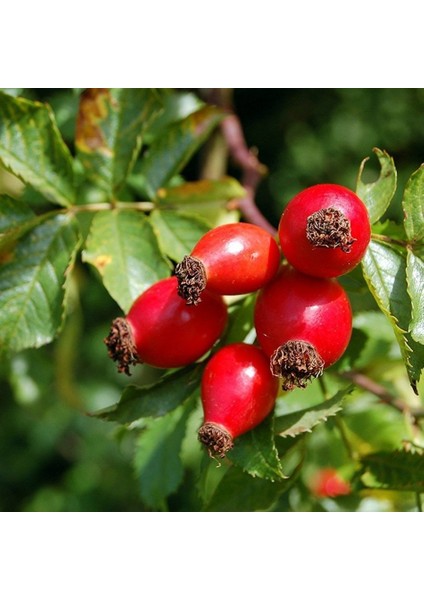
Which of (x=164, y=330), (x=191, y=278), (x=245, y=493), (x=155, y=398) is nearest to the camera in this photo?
(x=191, y=278)

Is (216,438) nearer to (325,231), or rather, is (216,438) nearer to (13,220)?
(325,231)

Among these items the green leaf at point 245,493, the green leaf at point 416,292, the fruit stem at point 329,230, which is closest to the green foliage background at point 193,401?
the green leaf at point 245,493

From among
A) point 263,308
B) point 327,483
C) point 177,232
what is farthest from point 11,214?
point 327,483

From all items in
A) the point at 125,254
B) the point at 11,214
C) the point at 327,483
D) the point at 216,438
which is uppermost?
the point at 11,214

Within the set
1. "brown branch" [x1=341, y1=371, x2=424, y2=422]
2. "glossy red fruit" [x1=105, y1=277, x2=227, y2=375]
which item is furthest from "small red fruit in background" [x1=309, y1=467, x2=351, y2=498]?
"glossy red fruit" [x1=105, y1=277, x2=227, y2=375]

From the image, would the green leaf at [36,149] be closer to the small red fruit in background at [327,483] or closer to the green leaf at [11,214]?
the green leaf at [11,214]

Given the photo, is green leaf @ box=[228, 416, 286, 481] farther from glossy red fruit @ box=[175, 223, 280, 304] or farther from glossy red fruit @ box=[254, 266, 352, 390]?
glossy red fruit @ box=[175, 223, 280, 304]
